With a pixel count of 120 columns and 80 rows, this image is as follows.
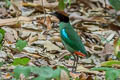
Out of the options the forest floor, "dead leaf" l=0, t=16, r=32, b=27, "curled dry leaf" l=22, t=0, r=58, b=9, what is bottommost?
the forest floor

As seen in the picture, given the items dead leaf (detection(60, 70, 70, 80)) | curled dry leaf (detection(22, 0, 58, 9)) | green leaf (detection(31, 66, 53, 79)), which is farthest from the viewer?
curled dry leaf (detection(22, 0, 58, 9))

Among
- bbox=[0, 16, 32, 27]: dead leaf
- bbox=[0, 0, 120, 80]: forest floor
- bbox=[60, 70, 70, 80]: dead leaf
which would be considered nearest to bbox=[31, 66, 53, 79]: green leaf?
bbox=[60, 70, 70, 80]: dead leaf

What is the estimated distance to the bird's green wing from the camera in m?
5.76

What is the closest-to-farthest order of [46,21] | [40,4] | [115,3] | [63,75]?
[115,3]
[63,75]
[46,21]
[40,4]

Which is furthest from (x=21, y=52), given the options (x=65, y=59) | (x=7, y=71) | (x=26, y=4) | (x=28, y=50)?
(x=26, y=4)

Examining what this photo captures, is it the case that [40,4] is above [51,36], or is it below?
above

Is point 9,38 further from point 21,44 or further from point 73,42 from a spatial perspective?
point 73,42

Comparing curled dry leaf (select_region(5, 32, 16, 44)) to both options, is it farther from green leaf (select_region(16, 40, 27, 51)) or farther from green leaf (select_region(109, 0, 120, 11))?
green leaf (select_region(109, 0, 120, 11))

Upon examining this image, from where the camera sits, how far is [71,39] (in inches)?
231

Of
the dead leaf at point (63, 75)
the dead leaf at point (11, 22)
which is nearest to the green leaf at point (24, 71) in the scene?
the dead leaf at point (63, 75)

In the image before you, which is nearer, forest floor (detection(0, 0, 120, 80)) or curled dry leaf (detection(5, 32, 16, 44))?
forest floor (detection(0, 0, 120, 80))

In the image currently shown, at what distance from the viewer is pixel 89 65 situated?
595 cm

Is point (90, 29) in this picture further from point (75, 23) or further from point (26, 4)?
point (26, 4)

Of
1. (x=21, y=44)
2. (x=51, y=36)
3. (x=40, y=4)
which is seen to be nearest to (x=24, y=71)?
(x=21, y=44)
